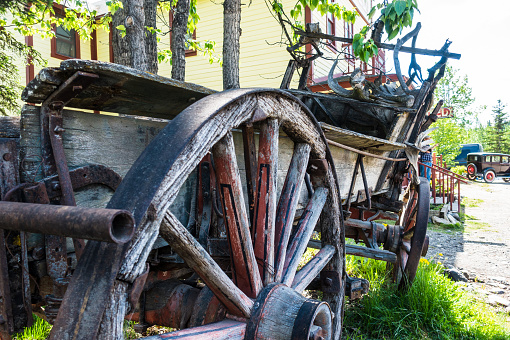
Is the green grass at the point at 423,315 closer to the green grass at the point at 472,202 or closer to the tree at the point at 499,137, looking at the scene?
the green grass at the point at 472,202

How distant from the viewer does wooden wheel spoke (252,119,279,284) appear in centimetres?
163

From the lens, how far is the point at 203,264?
1.33 metres

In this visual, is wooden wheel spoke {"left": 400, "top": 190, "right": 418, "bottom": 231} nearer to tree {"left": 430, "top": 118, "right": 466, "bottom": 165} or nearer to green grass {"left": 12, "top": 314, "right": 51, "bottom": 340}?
Answer: green grass {"left": 12, "top": 314, "right": 51, "bottom": 340}

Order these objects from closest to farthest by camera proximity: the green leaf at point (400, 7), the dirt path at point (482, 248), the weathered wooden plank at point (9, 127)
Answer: the weathered wooden plank at point (9, 127)
the green leaf at point (400, 7)
the dirt path at point (482, 248)

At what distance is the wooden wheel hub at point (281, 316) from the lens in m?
1.52

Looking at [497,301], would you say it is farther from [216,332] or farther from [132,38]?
[132,38]

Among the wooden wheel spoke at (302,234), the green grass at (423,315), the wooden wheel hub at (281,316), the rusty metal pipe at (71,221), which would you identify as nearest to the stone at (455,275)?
the green grass at (423,315)

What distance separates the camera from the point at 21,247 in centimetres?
125

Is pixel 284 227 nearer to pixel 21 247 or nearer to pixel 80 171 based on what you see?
pixel 80 171

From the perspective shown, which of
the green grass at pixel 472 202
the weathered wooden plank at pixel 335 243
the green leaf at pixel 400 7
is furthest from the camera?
the green grass at pixel 472 202

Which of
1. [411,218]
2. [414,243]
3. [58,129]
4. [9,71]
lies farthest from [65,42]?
[58,129]

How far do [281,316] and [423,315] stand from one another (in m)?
2.36

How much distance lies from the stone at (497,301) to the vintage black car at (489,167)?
916 inches

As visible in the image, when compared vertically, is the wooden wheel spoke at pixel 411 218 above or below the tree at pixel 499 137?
below
